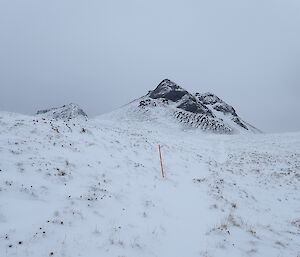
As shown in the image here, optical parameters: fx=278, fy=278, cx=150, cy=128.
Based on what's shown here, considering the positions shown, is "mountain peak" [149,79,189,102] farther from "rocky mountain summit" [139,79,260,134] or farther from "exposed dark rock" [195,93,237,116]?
"exposed dark rock" [195,93,237,116]

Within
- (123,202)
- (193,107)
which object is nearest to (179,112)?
(193,107)

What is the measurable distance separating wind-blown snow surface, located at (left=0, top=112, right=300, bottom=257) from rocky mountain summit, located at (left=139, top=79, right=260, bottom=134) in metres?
51.5

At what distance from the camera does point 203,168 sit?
20984 mm

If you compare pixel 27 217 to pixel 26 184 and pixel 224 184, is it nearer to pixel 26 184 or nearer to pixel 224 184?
pixel 26 184

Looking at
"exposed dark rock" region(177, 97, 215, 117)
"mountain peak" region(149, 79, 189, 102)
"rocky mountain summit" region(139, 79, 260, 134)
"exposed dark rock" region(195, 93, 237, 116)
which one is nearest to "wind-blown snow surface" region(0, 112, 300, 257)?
"rocky mountain summit" region(139, 79, 260, 134)

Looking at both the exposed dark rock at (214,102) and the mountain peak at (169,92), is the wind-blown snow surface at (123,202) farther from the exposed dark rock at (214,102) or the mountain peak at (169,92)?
the exposed dark rock at (214,102)

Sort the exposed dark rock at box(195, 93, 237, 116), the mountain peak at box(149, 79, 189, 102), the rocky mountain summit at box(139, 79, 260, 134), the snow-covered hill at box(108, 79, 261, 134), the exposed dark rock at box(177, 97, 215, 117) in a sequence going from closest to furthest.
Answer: the snow-covered hill at box(108, 79, 261, 134)
the rocky mountain summit at box(139, 79, 260, 134)
the exposed dark rock at box(177, 97, 215, 117)
the mountain peak at box(149, 79, 189, 102)
the exposed dark rock at box(195, 93, 237, 116)

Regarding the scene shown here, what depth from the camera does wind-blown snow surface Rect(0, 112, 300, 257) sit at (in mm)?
8773

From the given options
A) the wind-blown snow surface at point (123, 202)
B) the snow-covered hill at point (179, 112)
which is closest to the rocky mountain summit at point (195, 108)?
the snow-covered hill at point (179, 112)

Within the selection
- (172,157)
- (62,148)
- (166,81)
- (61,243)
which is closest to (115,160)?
(62,148)

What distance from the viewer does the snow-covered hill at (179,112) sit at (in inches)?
2825

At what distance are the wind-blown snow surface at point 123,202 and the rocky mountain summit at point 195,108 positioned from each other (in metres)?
51.5

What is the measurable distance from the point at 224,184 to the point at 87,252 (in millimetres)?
11292

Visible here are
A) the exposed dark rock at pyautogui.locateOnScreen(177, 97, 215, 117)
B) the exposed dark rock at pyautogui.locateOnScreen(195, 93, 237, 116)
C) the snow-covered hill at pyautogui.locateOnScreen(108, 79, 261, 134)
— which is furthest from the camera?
the exposed dark rock at pyautogui.locateOnScreen(195, 93, 237, 116)
